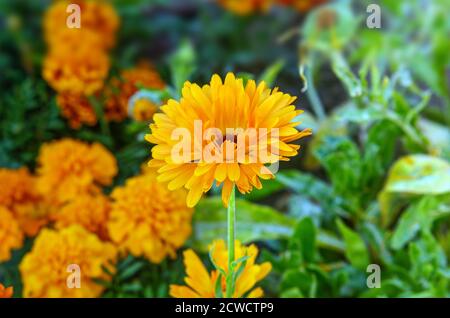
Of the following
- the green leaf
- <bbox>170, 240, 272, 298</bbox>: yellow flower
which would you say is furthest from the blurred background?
<bbox>170, 240, 272, 298</bbox>: yellow flower

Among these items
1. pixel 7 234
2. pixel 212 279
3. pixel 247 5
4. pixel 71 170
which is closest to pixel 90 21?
pixel 247 5

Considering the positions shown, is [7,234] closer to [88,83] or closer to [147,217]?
[147,217]

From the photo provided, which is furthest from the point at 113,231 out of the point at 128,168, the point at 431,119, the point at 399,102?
the point at 431,119

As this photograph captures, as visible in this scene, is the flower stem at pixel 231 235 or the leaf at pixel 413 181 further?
the leaf at pixel 413 181

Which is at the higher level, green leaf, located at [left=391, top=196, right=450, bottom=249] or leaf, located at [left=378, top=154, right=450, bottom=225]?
leaf, located at [left=378, top=154, right=450, bottom=225]

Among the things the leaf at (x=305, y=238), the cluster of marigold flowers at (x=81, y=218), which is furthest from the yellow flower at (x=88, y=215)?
the leaf at (x=305, y=238)

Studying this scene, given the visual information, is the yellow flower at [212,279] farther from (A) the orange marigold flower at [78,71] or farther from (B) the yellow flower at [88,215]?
(A) the orange marigold flower at [78,71]

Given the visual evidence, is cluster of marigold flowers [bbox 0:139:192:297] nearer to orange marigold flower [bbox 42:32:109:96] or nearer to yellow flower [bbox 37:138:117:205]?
yellow flower [bbox 37:138:117:205]

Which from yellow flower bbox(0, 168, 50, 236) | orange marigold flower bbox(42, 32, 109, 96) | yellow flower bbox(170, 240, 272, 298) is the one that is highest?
orange marigold flower bbox(42, 32, 109, 96)
